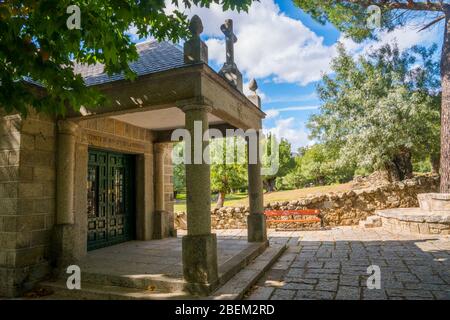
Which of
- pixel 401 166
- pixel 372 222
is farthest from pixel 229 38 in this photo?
pixel 401 166

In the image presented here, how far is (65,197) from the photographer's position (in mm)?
5547

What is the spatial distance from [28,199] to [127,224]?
3414 millimetres

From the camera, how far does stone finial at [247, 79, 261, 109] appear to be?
26.5 ft

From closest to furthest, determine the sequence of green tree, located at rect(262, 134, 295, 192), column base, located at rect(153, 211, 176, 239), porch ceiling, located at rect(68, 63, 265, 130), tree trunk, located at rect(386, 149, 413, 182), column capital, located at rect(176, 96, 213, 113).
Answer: column capital, located at rect(176, 96, 213, 113) < porch ceiling, located at rect(68, 63, 265, 130) < column base, located at rect(153, 211, 176, 239) < tree trunk, located at rect(386, 149, 413, 182) < green tree, located at rect(262, 134, 295, 192)

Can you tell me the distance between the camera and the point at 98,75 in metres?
6.12

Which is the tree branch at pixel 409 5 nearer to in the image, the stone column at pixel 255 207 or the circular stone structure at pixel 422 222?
the circular stone structure at pixel 422 222

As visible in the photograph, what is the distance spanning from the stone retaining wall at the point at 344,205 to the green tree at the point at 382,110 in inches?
83.4

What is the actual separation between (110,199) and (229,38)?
4923mm

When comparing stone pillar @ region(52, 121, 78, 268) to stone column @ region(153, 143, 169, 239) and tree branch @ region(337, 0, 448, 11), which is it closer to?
stone column @ region(153, 143, 169, 239)

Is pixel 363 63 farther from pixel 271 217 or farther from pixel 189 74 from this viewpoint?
pixel 189 74

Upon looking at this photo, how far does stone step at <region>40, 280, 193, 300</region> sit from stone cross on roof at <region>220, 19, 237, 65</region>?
189 inches

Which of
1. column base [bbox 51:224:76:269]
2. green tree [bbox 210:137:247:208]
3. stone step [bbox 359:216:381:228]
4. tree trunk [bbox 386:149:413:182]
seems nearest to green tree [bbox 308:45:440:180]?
tree trunk [bbox 386:149:413:182]
